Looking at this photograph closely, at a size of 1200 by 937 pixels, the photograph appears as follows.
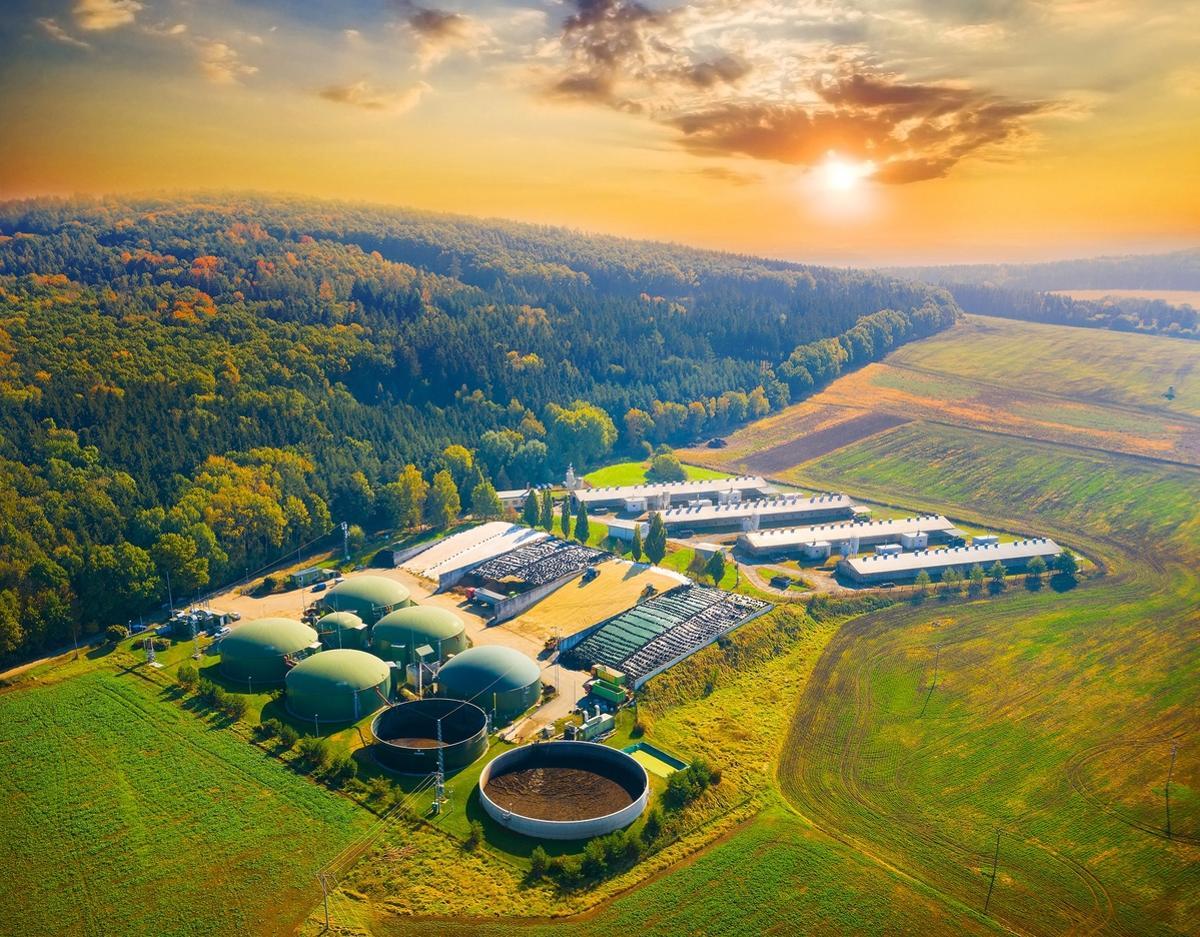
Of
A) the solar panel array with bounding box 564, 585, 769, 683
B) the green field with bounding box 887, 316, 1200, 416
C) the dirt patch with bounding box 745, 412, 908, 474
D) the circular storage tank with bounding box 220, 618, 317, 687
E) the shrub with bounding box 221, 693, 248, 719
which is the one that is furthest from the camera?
the green field with bounding box 887, 316, 1200, 416

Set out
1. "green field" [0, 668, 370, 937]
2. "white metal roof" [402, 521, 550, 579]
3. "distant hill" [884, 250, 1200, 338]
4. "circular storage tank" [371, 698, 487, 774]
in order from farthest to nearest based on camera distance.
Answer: "distant hill" [884, 250, 1200, 338]
"white metal roof" [402, 521, 550, 579]
"circular storage tank" [371, 698, 487, 774]
"green field" [0, 668, 370, 937]

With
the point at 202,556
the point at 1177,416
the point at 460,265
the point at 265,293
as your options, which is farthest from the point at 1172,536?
the point at 460,265

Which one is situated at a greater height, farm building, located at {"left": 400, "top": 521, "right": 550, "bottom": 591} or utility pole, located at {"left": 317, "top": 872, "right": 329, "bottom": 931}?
farm building, located at {"left": 400, "top": 521, "right": 550, "bottom": 591}

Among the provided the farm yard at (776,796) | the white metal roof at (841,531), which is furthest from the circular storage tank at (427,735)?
the white metal roof at (841,531)

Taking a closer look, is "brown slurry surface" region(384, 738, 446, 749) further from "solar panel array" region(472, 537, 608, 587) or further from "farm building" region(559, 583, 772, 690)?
"solar panel array" region(472, 537, 608, 587)

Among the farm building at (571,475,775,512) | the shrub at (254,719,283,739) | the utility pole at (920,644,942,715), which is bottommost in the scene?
the shrub at (254,719,283,739)

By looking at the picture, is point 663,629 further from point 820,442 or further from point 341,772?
point 820,442

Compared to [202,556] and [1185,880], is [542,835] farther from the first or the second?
[202,556]

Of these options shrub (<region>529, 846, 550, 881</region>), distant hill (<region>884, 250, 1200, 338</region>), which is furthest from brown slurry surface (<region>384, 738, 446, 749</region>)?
distant hill (<region>884, 250, 1200, 338</region>)
